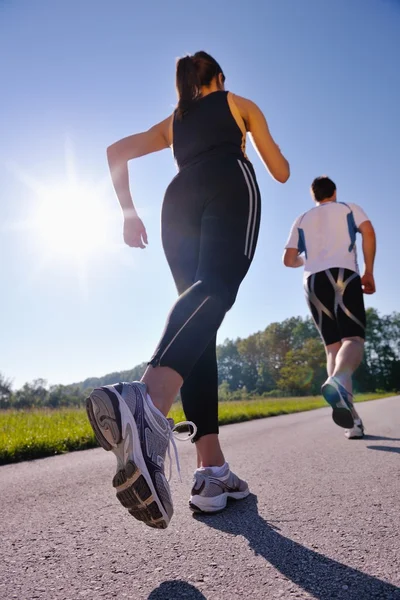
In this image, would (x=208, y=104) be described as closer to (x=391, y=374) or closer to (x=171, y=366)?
(x=171, y=366)

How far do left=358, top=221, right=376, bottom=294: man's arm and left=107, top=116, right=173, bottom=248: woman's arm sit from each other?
249cm

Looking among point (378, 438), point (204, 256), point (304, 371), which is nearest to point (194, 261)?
point (204, 256)

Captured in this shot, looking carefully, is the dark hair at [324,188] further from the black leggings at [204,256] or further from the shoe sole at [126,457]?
the shoe sole at [126,457]

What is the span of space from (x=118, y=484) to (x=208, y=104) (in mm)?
1618

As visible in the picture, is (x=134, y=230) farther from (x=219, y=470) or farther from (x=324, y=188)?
(x=324, y=188)

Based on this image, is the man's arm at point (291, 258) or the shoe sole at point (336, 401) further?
the man's arm at point (291, 258)

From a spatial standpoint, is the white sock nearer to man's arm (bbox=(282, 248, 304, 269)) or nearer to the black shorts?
the black shorts

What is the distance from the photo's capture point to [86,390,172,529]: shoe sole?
119 cm

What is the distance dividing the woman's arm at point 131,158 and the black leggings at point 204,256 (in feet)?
0.47

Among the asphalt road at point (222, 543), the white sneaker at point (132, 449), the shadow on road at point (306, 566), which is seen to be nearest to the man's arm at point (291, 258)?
the asphalt road at point (222, 543)

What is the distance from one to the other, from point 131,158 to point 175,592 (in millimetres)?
1744

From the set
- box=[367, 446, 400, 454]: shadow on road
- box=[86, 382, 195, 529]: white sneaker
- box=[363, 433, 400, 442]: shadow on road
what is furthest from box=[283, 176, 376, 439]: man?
box=[86, 382, 195, 529]: white sneaker

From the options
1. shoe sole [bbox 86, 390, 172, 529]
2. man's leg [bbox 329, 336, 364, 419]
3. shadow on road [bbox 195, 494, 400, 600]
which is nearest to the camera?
shadow on road [bbox 195, 494, 400, 600]

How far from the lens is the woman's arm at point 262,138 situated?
2012 millimetres
